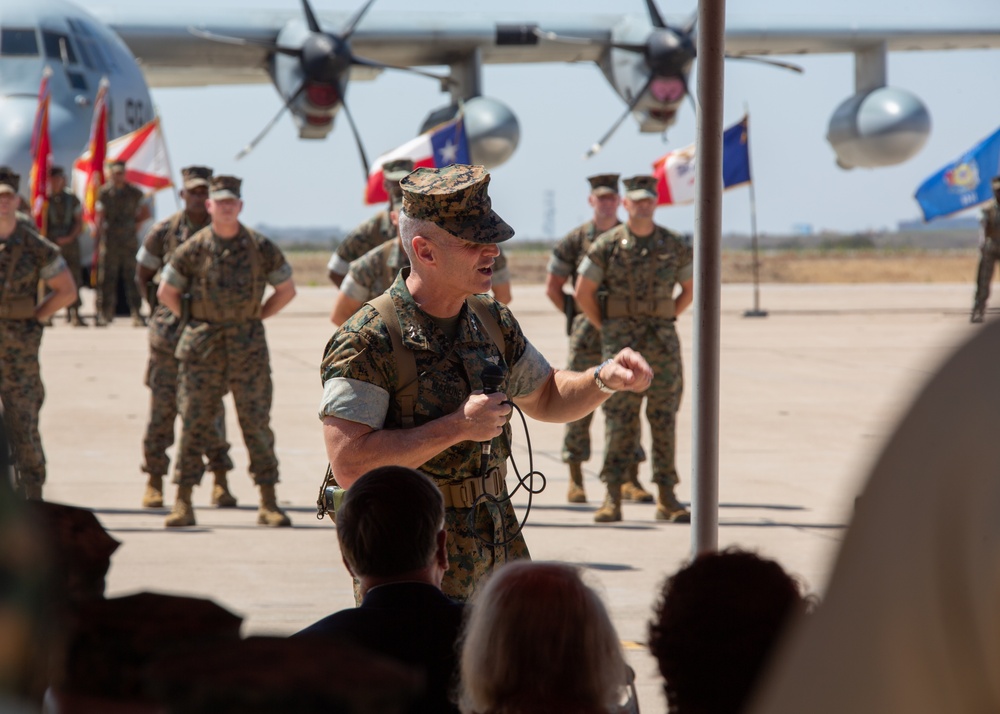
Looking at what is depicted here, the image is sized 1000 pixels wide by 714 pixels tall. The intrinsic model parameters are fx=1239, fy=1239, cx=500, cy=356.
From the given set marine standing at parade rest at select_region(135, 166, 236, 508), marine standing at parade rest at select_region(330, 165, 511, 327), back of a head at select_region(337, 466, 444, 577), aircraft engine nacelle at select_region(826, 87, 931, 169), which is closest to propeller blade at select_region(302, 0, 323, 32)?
aircraft engine nacelle at select_region(826, 87, 931, 169)

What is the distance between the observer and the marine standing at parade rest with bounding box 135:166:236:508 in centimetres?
723

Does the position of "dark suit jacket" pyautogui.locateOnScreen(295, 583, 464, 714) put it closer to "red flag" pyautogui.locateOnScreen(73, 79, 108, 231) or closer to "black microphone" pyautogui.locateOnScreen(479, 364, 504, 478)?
"black microphone" pyautogui.locateOnScreen(479, 364, 504, 478)

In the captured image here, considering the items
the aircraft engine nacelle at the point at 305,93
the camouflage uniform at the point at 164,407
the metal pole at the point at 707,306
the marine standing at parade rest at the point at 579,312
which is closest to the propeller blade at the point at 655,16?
the aircraft engine nacelle at the point at 305,93

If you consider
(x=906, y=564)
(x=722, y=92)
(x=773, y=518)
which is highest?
(x=722, y=92)

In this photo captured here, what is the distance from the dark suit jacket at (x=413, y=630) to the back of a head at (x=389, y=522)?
0.05 metres

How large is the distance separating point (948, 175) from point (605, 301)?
482 inches

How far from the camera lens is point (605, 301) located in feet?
24.0

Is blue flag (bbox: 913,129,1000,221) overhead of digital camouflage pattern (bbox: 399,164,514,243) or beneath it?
overhead

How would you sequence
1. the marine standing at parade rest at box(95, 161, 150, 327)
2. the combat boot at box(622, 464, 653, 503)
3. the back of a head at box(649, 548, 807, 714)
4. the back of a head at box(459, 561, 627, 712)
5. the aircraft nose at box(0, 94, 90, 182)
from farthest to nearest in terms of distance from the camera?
the marine standing at parade rest at box(95, 161, 150, 327), the aircraft nose at box(0, 94, 90, 182), the combat boot at box(622, 464, 653, 503), the back of a head at box(459, 561, 627, 712), the back of a head at box(649, 548, 807, 714)

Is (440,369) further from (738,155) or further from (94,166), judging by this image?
(94,166)

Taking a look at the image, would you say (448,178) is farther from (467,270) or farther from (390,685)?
(390,685)

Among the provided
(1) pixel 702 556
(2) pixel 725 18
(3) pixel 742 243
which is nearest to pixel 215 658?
(1) pixel 702 556

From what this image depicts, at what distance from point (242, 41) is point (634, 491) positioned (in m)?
15.3

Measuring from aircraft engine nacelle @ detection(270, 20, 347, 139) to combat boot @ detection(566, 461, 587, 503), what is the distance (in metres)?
13.6
